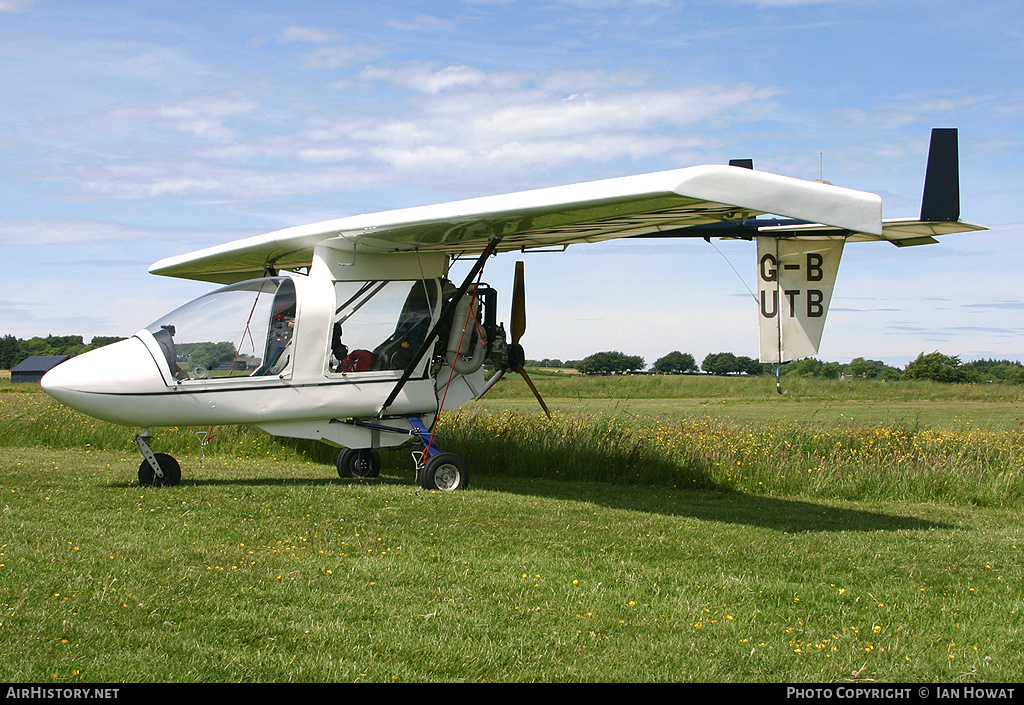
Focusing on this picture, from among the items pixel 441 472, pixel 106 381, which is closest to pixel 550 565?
pixel 441 472

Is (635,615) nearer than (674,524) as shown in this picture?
Yes

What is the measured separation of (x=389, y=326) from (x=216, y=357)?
2.13 m

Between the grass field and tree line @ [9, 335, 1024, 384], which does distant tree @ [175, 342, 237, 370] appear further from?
tree line @ [9, 335, 1024, 384]

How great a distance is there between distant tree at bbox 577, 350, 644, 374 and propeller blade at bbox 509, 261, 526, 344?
46540mm

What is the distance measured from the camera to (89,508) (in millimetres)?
8367

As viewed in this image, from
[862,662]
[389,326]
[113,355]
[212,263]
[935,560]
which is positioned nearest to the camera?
[862,662]

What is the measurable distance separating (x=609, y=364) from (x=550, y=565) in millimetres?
52618

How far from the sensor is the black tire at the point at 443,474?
1041 cm

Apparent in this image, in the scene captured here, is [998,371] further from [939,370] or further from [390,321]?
[390,321]

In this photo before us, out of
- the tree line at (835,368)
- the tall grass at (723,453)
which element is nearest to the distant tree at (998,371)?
the tree line at (835,368)

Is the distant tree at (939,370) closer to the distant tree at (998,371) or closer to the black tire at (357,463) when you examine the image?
the distant tree at (998,371)

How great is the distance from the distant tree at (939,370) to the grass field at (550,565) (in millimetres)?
44178
